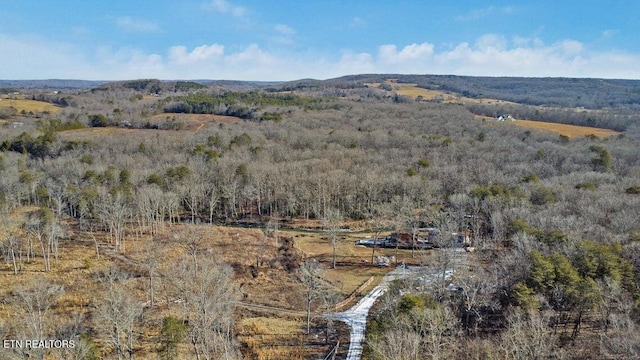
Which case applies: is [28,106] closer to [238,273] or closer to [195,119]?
[195,119]

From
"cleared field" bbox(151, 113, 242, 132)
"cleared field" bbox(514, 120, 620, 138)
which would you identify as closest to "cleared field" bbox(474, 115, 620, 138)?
"cleared field" bbox(514, 120, 620, 138)

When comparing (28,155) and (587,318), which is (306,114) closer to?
(28,155)

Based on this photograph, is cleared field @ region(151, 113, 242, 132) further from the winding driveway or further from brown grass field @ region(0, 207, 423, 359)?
the winding driveway

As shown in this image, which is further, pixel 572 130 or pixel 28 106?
pixel 28 106

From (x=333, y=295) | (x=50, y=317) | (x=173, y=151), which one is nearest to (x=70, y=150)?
(x=173, y=151)

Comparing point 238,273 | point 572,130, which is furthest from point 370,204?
point 572,130

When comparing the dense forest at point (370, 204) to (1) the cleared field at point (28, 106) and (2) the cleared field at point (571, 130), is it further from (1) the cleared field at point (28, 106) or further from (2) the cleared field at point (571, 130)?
(1) the cleared field at point (28, 106)

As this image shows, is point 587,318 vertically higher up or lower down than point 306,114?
lower down
